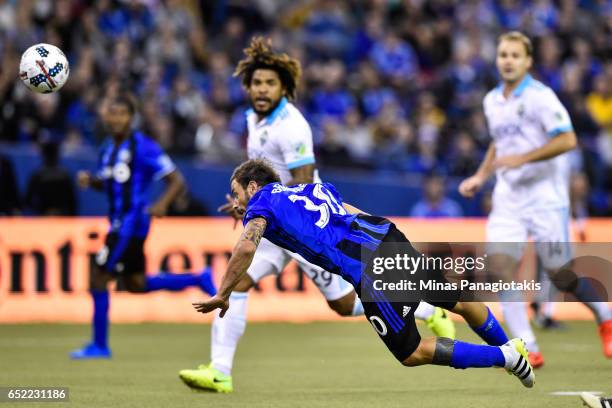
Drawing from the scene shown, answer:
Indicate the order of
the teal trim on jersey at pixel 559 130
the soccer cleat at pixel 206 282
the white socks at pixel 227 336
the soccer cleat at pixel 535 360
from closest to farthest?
the white socks at pixel 227 336
the soccer cleat at pixel 535 360
the teal trim on jersey at pixel 559 130
the soccer cleat at pixel 206 282

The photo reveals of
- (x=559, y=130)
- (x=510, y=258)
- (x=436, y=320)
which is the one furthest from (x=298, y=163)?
(x=559, y=130)

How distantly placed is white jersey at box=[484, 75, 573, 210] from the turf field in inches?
56.2

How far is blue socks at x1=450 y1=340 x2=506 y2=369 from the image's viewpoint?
768 centimetres

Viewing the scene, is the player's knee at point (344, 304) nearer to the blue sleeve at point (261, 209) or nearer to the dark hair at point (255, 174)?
the dark hair at point (255, 174)

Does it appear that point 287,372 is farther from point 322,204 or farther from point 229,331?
point 322,204

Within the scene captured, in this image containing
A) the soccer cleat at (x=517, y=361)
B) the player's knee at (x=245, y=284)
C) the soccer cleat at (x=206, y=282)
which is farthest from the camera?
the soccer cleat at (x=206, y=282)

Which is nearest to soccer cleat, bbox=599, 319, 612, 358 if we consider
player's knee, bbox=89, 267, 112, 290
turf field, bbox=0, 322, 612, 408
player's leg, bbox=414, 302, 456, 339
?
turf field, bbox=0, 322, 612, 408

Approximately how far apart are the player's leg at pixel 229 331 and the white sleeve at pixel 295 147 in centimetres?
65

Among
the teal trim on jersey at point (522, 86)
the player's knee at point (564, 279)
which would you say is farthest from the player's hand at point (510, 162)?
the player's knee at point (564, 279)

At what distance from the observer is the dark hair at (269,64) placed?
996 centimetres

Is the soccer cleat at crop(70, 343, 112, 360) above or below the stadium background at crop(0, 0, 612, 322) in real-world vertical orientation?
below

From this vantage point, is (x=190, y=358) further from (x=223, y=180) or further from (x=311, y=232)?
(x=223, y=180)

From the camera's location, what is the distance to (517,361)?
25.6 feet

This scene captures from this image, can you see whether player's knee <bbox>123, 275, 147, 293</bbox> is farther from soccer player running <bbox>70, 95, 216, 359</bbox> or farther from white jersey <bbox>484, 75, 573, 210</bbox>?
white jersey <bbox>484, 75, 573, 210</bbox>
